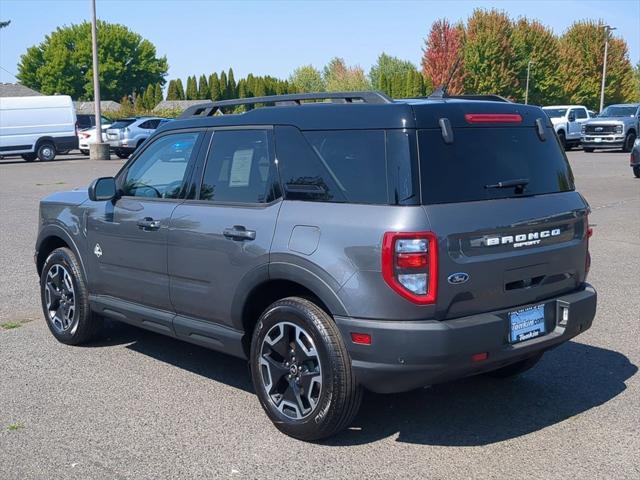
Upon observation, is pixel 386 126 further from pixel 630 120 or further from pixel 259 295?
pixel 630 120

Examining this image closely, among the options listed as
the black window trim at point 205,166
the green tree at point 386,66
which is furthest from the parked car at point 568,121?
the green tree at point 386,66

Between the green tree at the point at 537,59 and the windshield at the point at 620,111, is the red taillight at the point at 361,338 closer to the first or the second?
the windshield at the point at 620,111

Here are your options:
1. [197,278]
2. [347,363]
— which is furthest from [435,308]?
[197,278]

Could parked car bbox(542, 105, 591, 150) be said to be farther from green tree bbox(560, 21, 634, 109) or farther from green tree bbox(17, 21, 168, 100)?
green tree bbox(17, 21, 168, 100)

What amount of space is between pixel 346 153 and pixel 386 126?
30cm

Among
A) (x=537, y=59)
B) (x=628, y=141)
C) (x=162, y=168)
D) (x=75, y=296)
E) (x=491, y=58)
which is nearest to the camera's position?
(x=162, y=168)

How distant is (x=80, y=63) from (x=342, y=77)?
38.7 metres

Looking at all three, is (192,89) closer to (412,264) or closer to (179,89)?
(179,89)

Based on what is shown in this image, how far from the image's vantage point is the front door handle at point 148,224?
17.4 ft

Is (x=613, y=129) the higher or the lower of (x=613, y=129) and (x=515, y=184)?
the lower

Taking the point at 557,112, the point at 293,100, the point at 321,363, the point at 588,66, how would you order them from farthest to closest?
1. the point at 588,66
2. the point at 557,112
3. the point at 293,100
4. the point at 321,363

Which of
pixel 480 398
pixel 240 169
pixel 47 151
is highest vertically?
pixel 240 169

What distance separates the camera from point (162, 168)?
559 cm

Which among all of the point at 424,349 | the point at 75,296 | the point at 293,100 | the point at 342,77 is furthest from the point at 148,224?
the point at 342,77
